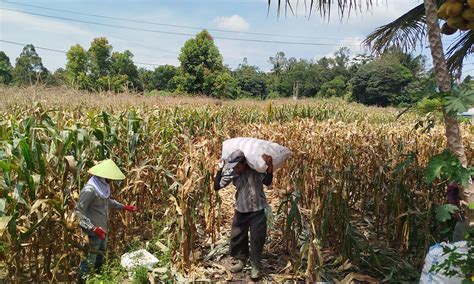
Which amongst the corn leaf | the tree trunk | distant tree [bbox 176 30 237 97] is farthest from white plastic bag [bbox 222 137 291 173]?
distant tree [bbox 176 30 237 97]

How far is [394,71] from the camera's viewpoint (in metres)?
36.2

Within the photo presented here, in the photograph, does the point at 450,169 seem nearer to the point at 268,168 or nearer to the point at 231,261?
the point at 268,168

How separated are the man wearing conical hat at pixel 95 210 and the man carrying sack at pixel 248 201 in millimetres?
960

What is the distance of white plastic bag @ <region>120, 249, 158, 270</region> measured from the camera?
123 inches

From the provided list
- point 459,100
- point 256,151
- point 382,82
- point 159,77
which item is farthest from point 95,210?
point 159,77

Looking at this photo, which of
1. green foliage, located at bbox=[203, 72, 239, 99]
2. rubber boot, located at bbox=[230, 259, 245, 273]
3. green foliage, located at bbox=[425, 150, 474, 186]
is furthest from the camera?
green foliage, located at bbox=[203, 72, 239, 99]

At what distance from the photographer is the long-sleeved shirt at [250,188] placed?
330 cm

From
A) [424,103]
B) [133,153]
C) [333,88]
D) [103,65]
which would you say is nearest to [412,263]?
[424,103]

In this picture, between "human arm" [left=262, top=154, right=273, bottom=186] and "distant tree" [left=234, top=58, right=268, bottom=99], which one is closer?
"human arm" [left=262, top=154, right=273, bottom=186]

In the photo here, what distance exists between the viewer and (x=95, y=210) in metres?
3.12

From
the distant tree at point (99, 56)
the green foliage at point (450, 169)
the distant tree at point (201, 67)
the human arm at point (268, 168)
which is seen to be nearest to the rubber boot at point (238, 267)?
the human arm at point (268, 168)

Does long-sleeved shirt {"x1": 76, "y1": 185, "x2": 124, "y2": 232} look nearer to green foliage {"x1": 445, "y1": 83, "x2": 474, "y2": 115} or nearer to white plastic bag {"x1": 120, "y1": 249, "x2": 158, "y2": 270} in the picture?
white plastic bag {"x1": 120, "y1": 249, "x2": 158, "y2": 270}

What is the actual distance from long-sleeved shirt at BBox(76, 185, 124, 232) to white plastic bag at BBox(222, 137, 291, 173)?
1.19 m

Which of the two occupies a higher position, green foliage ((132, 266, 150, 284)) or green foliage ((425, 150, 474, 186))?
green foliage ((425, 150, 474, 186))
